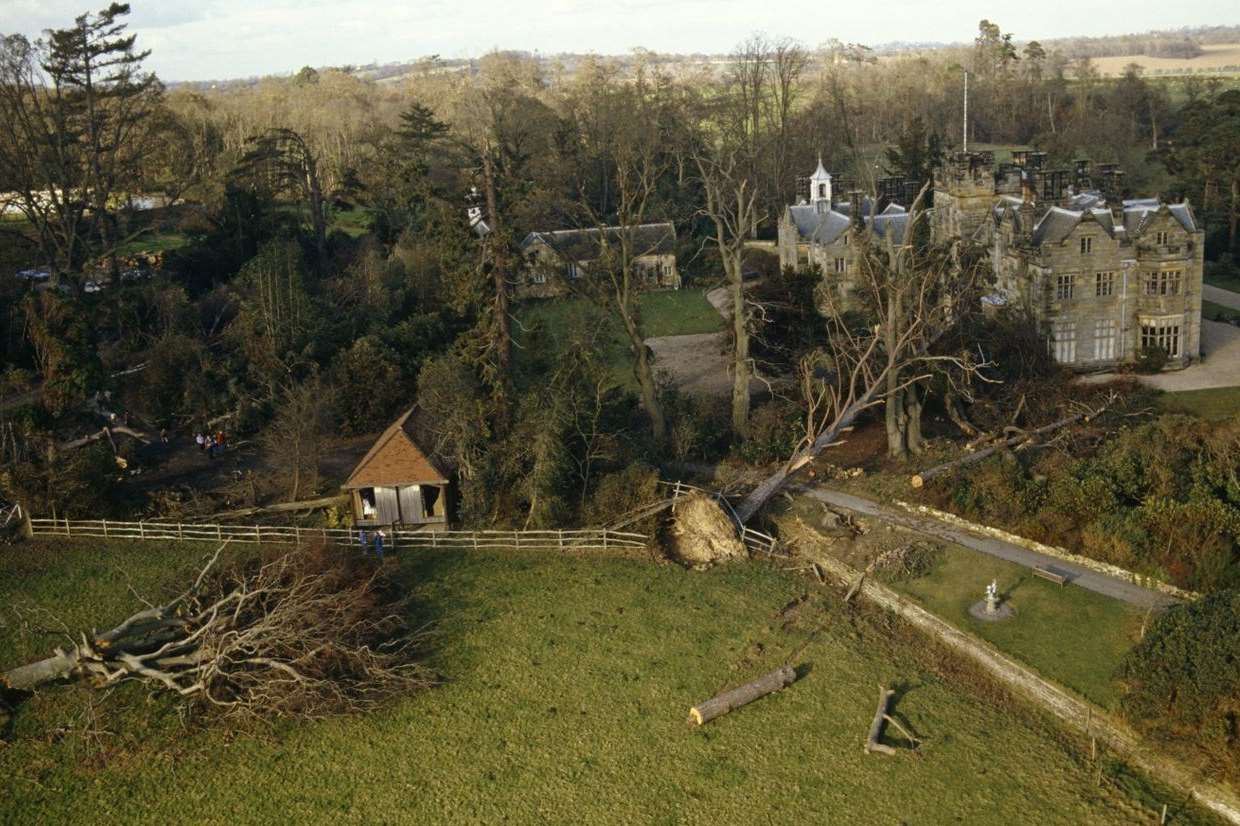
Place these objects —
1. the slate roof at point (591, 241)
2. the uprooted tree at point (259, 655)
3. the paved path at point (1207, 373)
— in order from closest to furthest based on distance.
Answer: the uprooted tree at point (259, 655)
the paved path at point (1207, 373)
the slate roof at point (591, 241)

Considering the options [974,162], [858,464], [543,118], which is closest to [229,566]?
[858,464]

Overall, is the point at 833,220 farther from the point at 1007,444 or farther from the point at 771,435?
the point at 1007,444

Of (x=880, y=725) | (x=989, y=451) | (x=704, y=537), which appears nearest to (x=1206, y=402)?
(x=989, y=451)

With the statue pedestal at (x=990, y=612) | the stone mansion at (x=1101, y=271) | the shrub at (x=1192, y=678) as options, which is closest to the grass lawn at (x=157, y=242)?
the stone mansion at (x=1101, y=271)

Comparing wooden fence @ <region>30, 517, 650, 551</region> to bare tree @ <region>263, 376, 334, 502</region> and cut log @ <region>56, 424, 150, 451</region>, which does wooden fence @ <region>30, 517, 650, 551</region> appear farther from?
cut log @ <region>56, 424, 150, 451</region>

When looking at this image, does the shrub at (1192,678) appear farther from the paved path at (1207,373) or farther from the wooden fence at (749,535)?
the paved path at (1207,373)

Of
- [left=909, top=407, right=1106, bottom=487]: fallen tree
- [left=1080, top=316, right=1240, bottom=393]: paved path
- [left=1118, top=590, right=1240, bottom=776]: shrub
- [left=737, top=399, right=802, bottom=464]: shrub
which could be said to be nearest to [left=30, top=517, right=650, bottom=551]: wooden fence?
[left=737, top=399, right=802, bottom=464]: shrub

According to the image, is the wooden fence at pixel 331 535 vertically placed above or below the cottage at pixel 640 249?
below

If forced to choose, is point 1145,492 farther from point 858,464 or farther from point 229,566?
point 229,566
